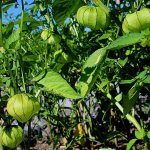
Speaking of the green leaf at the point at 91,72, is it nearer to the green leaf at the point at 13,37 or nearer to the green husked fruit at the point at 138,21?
the green husked fruit at the point at 138,21

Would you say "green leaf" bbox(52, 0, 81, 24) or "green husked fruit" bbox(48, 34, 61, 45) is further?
"green husked fruit" bbox(48, 34, 61, 45)

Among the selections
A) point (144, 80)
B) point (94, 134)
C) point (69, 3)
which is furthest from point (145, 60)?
point (94, 134)

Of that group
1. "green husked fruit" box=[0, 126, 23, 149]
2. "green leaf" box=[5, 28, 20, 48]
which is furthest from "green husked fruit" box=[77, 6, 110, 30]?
"green husked fruit" box=[0, 126, 23, 149]

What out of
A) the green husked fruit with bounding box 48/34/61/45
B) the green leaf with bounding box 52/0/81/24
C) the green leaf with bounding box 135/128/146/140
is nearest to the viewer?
the green leaf with bounding box 52/0/81/24

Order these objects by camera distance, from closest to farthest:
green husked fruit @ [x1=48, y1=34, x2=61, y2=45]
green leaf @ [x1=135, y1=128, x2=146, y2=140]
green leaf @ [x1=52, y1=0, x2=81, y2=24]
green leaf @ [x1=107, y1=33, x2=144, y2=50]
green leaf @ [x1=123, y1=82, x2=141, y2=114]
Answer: green leaf @ [x1=107, y1=33, x2=144, y2=50] < green leaf @ [x1=52, y1=0, x2=81, y2=24] < green leaf @ [x1=123, y1=82, x2=141, y2=114] < green husked fruit @ [x1=48, y1=34, x2=61, y2=45] < green leaf @ [x1=135, y1=128, x2=146, y2=140]

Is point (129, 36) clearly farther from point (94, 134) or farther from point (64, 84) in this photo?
point (94, 134)

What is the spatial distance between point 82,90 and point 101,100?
222cm

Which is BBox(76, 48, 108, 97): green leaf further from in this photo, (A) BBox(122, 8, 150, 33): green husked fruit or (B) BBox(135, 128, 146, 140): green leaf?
(B) BBox(135, 128, 146, 140): green leaf

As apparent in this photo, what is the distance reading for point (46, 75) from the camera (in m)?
0.74

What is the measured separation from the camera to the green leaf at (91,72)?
0.64 m

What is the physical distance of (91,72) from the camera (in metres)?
0.67

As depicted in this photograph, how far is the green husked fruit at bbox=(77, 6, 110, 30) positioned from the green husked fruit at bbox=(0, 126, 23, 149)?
335 millimetres

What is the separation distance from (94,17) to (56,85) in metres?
0.24

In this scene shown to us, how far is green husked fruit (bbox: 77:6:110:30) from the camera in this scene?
2.67 feet
